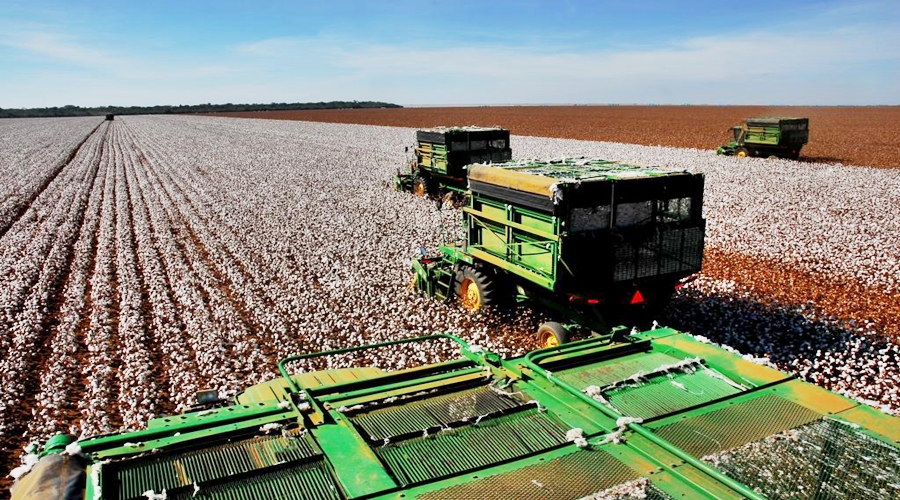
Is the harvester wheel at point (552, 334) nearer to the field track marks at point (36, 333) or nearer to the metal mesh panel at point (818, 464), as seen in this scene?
the metal mesh panel at point (818, 464)

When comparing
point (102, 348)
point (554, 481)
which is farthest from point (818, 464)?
point (102, 348)

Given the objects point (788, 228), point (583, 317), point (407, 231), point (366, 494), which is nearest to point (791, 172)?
point (788, 228)

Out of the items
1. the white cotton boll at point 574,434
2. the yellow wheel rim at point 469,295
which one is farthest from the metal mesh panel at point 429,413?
the yellow wheel rim at point 469,295

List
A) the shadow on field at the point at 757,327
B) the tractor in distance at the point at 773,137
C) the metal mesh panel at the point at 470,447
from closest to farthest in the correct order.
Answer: the metal mesh panel at the point at 470,447 < the shadow on field at the point at 757,327 < the tractor in distance at the point at 773,137

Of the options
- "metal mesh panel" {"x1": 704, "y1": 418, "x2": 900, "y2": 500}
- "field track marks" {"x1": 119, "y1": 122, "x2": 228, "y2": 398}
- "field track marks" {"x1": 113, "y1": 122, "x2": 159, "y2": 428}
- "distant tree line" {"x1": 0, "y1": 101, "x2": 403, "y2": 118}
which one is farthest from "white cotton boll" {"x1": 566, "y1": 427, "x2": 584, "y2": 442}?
"distant tree line" {"x1": 0, "y1": 101, "x2": 403, "y2": 118}

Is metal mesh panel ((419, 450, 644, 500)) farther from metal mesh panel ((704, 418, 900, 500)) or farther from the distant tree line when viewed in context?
the distant tree line

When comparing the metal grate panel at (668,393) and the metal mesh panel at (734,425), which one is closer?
the metal mesh panel at (734,425)
